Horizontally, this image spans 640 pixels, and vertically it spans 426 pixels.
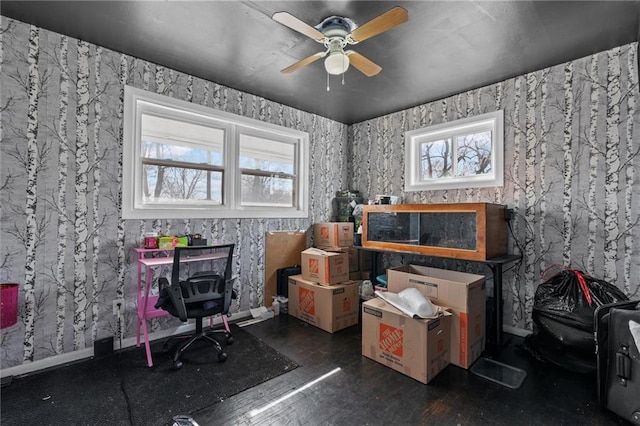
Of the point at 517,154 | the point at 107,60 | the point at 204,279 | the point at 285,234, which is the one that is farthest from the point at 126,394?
the point at 517,154

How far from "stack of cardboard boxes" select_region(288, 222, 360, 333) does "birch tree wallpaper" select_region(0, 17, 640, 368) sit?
1.00 m

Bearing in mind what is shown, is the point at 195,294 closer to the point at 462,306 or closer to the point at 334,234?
the point at 334,234

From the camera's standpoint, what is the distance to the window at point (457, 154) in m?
3.20

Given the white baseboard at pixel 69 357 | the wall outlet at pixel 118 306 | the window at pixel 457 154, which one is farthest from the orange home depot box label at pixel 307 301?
the window at pixel 457 154

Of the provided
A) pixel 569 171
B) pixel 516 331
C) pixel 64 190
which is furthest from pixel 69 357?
pixel 569 171

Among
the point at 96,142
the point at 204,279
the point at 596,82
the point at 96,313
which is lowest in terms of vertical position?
the point at 96,313

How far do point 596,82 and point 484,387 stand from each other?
276 centimetres

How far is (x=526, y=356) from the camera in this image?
2.50 meters

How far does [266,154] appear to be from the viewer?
149 inches

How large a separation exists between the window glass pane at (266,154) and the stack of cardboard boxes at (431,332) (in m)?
2.21

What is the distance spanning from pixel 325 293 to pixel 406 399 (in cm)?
130

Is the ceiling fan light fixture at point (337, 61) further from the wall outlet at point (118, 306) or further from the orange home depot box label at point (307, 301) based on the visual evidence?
the wall outlet at point (118, 306)

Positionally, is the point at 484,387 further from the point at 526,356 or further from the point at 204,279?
the point at 204,279

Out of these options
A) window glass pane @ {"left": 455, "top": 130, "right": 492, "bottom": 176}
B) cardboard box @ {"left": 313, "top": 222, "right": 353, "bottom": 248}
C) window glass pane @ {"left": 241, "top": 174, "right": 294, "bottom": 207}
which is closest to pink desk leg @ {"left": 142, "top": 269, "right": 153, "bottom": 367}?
window glass pane @ {"left": 241, "top": 174, "right": 294, "bottom": 207}
